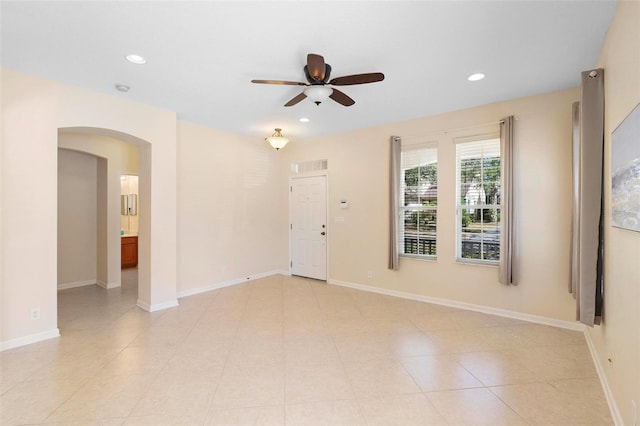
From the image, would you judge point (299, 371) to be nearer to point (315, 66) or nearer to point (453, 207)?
point (315, 66)

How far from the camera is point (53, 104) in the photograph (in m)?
3.30

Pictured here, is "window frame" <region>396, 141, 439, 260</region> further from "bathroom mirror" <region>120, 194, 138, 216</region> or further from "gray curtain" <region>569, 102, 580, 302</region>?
"bathroom mirror" <region>120, 194, 138, 216</region>

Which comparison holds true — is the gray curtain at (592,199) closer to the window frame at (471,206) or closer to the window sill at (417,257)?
the window frame at (471,206)

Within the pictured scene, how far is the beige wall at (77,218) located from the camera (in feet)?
17.3

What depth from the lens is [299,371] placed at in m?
2.63

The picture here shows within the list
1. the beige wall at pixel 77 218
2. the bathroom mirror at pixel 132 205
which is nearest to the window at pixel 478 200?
the beige wall at pixel 77 218

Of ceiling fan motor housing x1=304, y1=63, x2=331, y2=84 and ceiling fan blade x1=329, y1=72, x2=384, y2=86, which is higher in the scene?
ceiling fan motor housing x1=304, y1=63, x2=331, y2=84

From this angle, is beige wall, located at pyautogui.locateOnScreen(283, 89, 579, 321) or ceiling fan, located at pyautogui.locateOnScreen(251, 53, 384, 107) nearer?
ceiling fan, located at pyautogui.locateOnScreen(251, 53, 384, 107)

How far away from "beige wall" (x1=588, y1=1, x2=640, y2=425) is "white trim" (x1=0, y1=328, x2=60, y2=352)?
5.03 metres

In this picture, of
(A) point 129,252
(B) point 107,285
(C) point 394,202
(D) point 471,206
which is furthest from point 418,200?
(A) point 129,252

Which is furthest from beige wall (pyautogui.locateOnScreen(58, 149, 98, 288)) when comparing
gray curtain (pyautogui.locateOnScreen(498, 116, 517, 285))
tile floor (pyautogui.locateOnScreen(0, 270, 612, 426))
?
gray curtain (pyautogui.locateOnScreen(498, 116, 517, 285))

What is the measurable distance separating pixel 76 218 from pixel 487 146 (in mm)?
7076

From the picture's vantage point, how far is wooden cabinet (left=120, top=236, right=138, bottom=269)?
23.3 ft

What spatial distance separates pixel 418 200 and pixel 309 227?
7.53 ft
